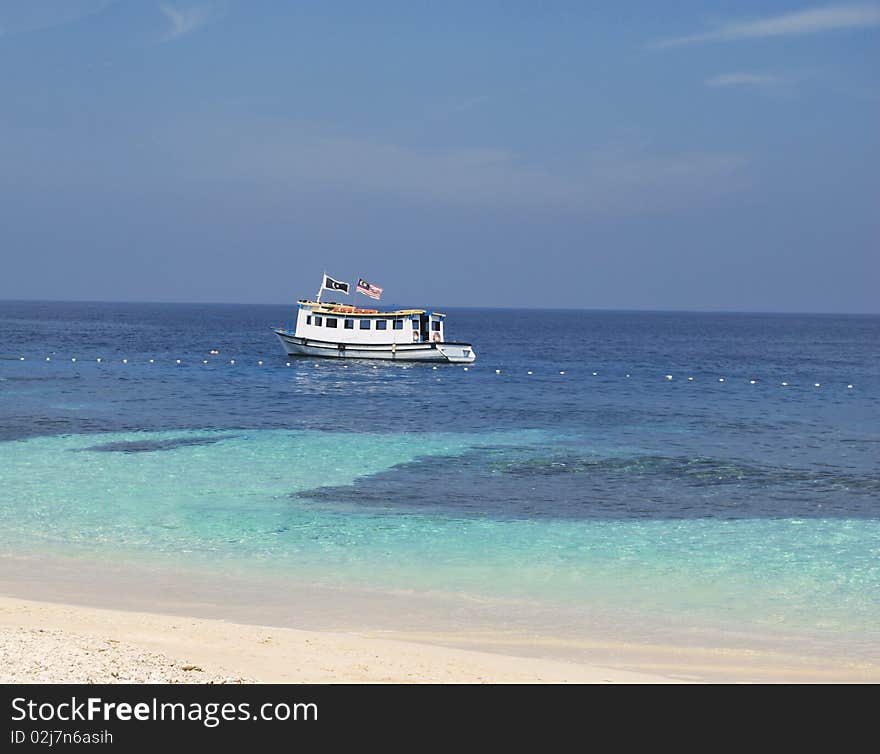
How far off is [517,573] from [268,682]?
22.0 ft

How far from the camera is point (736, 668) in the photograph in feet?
33.9

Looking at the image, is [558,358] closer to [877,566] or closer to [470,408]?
[470,408]

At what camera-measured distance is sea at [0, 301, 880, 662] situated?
12.9m

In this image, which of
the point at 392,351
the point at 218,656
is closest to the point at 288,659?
the point at 218,656

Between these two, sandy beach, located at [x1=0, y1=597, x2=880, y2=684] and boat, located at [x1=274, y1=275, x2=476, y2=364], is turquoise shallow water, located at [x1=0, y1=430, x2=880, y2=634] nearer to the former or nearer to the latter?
sandy beach, located at [x1=0, y1=597, x2=880, y2=684]

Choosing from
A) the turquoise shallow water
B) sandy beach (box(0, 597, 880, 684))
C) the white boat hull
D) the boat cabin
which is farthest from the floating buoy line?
sandy beach (box(0, 597, 880, 684))

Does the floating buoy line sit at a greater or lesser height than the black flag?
lesser

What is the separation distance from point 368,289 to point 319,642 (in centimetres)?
4961

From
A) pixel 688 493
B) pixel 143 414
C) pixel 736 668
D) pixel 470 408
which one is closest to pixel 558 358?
pixel 470 408

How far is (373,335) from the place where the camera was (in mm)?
59875

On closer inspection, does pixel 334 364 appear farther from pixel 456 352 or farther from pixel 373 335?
pixel 456 352

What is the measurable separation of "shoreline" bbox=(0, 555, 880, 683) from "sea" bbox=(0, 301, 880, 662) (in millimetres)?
108

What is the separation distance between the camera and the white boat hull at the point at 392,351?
5959cm

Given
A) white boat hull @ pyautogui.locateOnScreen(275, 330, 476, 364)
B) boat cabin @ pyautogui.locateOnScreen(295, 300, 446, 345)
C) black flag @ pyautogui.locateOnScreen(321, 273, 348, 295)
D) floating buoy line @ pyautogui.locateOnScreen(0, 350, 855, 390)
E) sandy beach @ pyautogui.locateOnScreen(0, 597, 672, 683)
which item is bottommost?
sandy beach @ pyautogui.locateOnScreen(0, 597, 672, 683)
